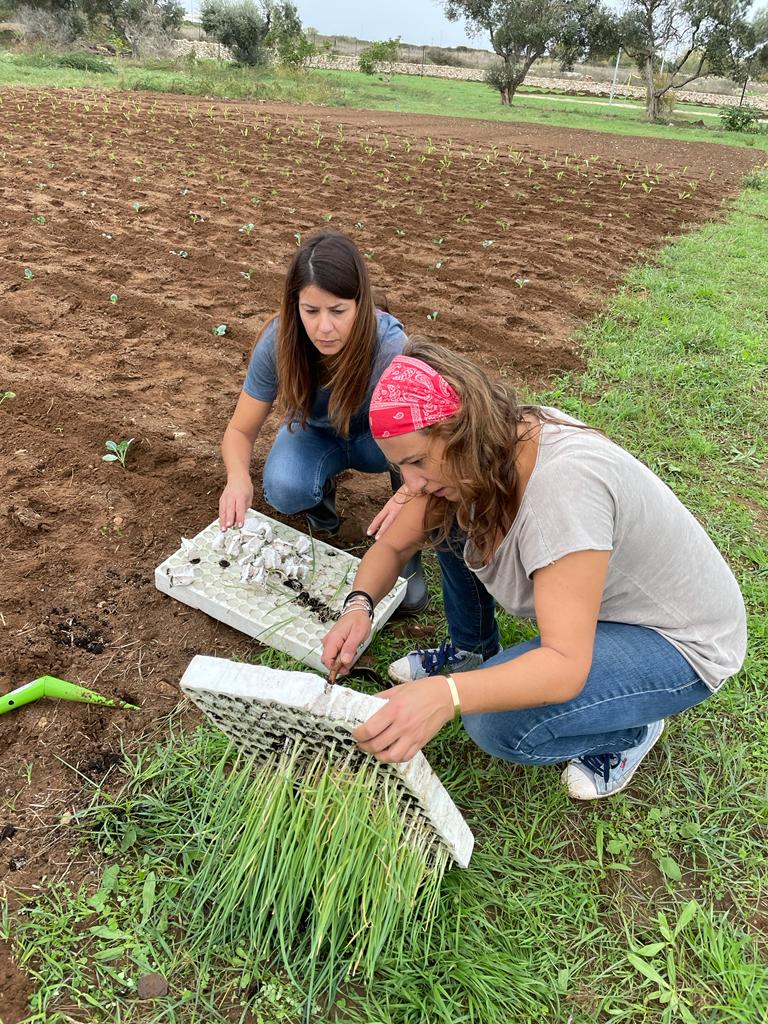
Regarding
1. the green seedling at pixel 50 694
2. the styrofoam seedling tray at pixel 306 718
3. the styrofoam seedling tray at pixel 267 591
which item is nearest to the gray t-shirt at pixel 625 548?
the styrofoam seedling tray at pixel 306 718

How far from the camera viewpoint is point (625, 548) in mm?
1481

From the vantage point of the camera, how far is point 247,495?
226cm

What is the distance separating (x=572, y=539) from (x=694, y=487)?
2297mm

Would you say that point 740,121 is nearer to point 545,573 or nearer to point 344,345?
point 344,345

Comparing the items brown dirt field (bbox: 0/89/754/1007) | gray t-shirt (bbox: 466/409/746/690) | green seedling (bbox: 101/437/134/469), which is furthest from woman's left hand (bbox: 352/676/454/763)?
green seedling (bbox: 101/437/134/469)

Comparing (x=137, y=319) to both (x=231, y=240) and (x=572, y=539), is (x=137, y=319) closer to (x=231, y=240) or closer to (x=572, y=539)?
(x=231, y=240)

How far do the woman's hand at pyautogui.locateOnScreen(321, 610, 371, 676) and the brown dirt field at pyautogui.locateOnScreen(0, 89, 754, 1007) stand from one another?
706 mm

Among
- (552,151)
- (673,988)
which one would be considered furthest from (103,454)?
(552,151)

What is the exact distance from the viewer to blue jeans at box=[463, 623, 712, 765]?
5.23 feet

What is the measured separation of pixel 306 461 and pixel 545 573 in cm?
140

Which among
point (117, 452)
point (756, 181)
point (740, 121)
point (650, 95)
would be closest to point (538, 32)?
point (650, 95)

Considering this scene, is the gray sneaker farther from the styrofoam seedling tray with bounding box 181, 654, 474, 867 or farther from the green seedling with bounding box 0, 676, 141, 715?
the green seedling with bounding box 0, 676, 141, 715

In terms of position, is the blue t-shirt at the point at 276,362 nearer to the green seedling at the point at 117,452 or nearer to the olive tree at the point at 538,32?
the green seedling at the point at 117,452

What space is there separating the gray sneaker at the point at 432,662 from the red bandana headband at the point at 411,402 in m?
1.06
